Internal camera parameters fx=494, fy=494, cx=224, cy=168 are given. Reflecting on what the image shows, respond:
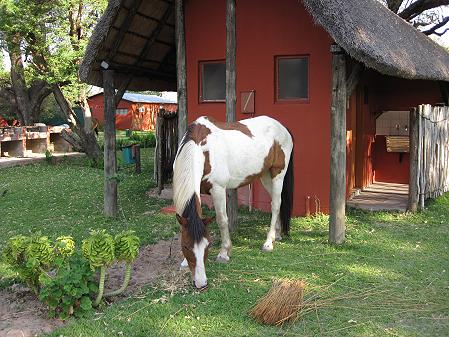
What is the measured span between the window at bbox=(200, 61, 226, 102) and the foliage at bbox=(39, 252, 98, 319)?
5.51 meters

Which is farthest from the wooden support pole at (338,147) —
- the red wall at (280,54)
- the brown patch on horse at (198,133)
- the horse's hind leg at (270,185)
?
the brown patch on horse at (198,133)

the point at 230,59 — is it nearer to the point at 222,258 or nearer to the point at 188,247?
the point at 222,258

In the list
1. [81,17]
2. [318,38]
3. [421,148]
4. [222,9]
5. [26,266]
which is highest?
[81,17]

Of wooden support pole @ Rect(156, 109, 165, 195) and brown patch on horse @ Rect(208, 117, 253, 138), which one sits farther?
wooden support pole @ Rect(156, 109, 165, 195)

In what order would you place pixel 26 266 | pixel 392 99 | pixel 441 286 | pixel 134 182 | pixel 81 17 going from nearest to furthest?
pixel 26 266
pixel 441 286
pixel 392 99
pixel 134 182
pixel 81 17

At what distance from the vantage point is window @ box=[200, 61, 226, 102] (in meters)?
9.47

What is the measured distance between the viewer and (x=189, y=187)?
17.7 feet

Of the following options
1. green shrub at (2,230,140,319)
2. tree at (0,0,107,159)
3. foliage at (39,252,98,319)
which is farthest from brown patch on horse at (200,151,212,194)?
tree at (0,0,107,159)

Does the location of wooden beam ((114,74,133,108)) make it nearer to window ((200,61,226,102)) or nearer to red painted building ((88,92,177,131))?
window ((200,61,226,102))

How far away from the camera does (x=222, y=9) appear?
363 inches

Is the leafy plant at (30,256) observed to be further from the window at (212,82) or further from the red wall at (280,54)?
the window at (212,82)

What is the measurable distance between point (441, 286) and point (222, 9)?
20.4 ft

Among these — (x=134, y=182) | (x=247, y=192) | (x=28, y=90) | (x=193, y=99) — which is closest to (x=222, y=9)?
(x=193, y=99)

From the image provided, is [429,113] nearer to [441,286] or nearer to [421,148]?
[421,148]
